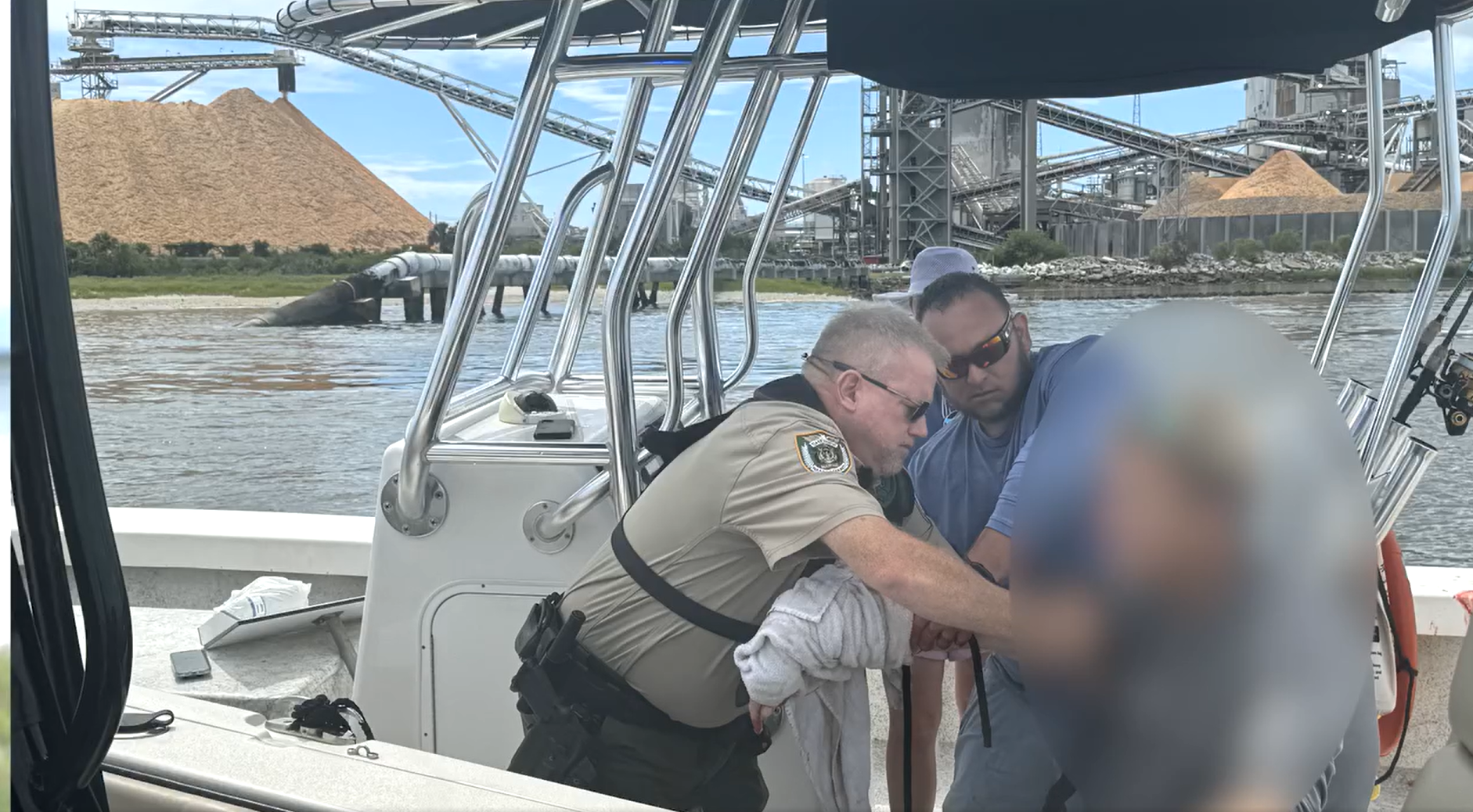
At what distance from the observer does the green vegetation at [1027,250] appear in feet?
8.34

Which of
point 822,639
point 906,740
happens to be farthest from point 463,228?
point 906,740

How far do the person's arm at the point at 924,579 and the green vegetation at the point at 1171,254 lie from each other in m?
1.10

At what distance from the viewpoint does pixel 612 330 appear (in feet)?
5.21

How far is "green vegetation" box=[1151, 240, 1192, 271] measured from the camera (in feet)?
6.82

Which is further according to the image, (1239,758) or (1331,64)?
(1331,64)

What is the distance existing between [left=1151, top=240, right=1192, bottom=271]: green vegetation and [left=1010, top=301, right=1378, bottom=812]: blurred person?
164 centimetres

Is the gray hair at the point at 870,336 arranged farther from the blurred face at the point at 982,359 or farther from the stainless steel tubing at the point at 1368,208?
the stainless steel tubing at the point at 1368,208

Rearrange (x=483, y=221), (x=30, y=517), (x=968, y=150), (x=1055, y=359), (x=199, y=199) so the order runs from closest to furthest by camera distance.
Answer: (x=30, y=517) → (x=483, y=221) → (x=1055, y=359) → (x=968, y=150) → (x=199, y=199)

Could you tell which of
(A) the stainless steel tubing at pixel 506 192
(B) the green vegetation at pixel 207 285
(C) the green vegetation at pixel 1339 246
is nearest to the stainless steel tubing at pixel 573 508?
(A) the stainless steel tubing at pixel 506 192

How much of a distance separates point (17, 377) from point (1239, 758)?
62 centimetres

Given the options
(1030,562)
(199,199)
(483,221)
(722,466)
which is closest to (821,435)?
(722,466)

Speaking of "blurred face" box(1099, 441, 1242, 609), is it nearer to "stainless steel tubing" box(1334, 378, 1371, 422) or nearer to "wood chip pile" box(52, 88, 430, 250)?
"stainless steel tubing" box(1334, 378, 1371, 422)

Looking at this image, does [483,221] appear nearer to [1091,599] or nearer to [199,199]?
[1091,599]

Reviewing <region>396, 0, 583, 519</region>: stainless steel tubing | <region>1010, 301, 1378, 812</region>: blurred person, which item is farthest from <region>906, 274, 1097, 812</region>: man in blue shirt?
<region>1010, 301, 1378, 812</region>: blurred person
